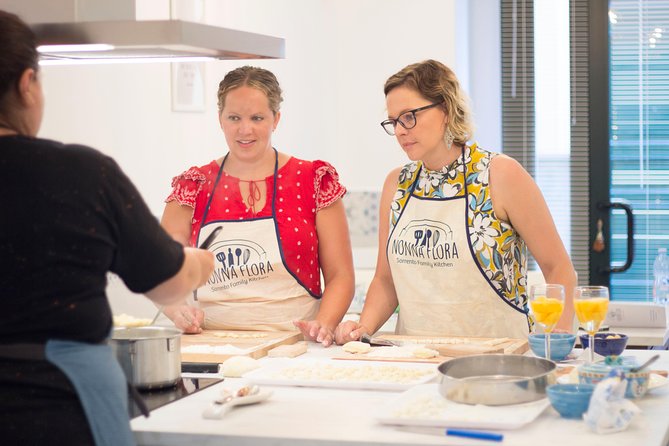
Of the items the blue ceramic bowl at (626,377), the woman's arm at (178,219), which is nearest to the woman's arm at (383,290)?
the woman's arm at (178,219)

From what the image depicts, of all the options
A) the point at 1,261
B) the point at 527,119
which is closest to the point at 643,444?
the point at 1,261

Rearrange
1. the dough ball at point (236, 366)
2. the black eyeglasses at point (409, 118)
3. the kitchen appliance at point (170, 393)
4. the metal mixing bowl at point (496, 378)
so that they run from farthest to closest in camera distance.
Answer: the black eyeglasses at point (409, 118), the dough ball at point (236, 366), the kitchen appliance at point (170, 393), the metal mixing bowl at point (496, 378)

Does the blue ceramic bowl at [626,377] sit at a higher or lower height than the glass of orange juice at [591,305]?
lower

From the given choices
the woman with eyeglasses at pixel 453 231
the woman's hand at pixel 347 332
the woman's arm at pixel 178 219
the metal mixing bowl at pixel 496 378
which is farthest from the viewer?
the woman's arm at pixel 178 219

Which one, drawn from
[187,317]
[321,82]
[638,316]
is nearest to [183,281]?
[187,317]

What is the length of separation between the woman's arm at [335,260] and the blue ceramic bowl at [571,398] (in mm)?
1181

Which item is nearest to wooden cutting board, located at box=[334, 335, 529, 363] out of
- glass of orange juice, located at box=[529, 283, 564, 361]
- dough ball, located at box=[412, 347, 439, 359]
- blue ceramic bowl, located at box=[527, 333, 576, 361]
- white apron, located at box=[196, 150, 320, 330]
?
dough ball, located at box=[412, 347, 439, 359]

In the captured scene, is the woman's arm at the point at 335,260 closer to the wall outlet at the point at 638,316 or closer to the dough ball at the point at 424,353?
the dough ball at the point at 424,353

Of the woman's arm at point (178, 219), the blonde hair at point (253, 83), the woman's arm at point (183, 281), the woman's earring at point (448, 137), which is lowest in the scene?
the woman's arm at point (183, 281)

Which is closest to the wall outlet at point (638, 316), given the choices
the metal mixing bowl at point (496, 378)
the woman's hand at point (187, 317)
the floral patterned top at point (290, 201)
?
the floral patterned top at point (290, 201)

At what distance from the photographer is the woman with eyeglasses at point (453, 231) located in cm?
282

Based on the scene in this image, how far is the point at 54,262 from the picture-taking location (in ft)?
5.24

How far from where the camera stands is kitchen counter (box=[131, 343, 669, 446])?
1720 millimetres

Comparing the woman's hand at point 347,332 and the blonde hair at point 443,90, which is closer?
the woman's hand at point 347,332
